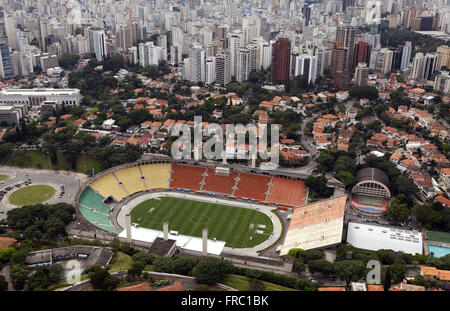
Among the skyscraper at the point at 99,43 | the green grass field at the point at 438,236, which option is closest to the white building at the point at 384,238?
the green grass field at the point at 438,236

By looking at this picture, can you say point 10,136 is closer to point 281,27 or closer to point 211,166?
point 211,166

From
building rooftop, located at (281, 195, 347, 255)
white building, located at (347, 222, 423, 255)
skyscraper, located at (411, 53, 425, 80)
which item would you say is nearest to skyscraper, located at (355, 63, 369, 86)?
skyscraper, located at (411, 53, 425, 80)

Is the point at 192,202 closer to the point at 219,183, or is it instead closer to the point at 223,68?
the point at 219,183

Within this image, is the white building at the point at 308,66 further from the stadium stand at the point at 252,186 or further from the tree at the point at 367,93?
the stadium stand at the point at 252,186

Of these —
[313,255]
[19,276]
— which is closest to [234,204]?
[313,255]

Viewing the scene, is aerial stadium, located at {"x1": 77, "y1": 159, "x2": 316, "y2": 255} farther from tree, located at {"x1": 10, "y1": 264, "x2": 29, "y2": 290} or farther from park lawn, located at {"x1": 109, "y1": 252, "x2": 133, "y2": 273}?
tree, located at {"x1": 10, "y1": 264, "x2": 29, "y2": 290}
